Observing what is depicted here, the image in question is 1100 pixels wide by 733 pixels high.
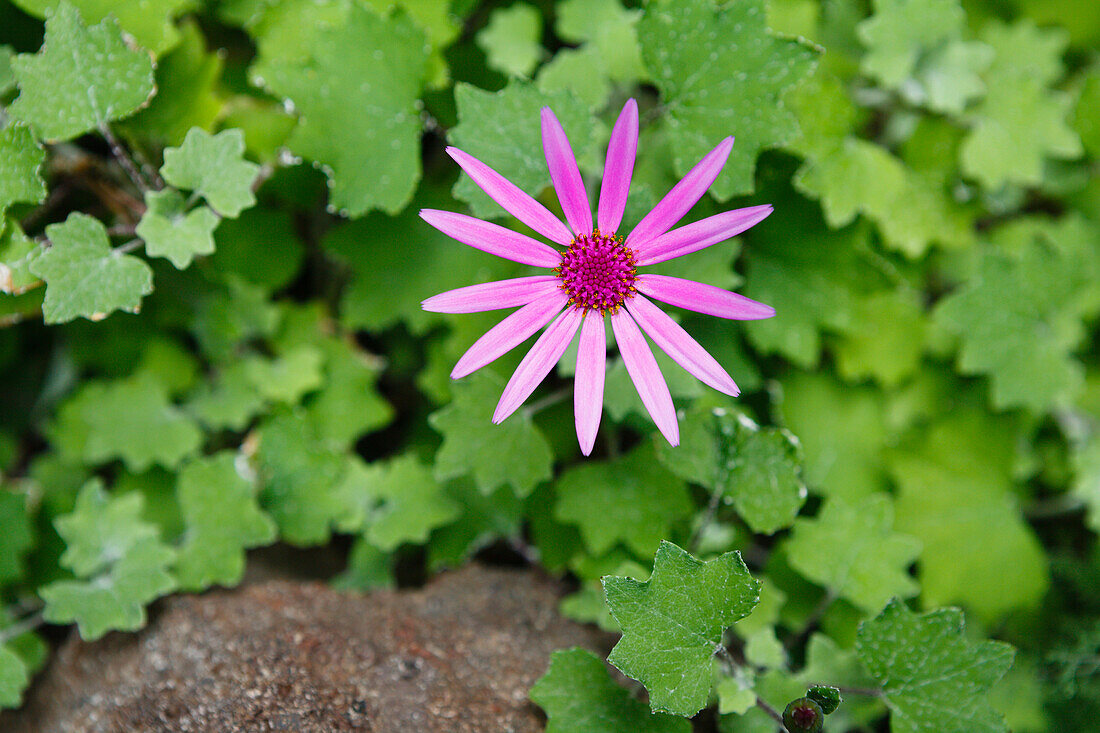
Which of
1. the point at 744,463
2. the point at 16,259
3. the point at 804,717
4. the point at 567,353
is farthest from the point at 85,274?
the point at 804,717

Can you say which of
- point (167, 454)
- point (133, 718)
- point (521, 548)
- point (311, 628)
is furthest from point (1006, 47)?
point (133, 718)

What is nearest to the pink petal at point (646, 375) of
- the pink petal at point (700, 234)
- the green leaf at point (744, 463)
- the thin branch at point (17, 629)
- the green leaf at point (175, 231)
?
the pink petal at point (700, 234)

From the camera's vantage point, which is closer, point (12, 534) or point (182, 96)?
point (182, 96)

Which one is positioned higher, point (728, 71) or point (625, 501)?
point (728, 71)

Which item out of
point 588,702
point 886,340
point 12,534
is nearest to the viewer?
point 588,702

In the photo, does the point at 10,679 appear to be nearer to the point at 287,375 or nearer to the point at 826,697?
the point at 287,375

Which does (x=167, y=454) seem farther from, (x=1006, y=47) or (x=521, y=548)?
(x=1006, y=47)
